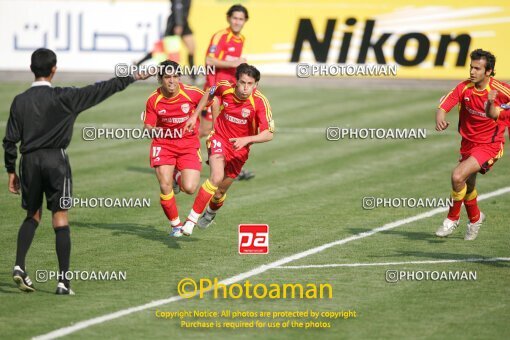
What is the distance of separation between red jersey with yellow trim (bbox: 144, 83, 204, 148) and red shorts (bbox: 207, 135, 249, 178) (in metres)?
0.31

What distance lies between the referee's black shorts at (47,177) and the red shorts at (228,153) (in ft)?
11.8

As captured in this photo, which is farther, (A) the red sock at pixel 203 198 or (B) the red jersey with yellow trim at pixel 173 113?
(B) the red jersey with yellow trim at pixel 173 113

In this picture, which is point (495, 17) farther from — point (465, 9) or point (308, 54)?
point (308, 54)

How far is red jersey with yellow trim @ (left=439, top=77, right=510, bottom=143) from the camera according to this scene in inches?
549

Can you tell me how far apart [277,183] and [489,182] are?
380 centimetres

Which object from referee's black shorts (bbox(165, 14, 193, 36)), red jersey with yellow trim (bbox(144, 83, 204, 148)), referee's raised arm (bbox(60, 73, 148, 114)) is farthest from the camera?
referee's black shorts (bbox(165, 14, 193, 36))

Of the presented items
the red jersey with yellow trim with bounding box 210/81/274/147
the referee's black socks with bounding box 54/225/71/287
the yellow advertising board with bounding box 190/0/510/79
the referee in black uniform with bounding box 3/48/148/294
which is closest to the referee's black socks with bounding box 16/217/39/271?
the referee in black uniform with bounding box 3/48/148/294

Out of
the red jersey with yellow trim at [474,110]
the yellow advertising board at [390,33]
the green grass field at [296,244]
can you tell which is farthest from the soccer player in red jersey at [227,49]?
the yellow advertising board at [390,33]

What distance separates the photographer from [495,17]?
97.3ft

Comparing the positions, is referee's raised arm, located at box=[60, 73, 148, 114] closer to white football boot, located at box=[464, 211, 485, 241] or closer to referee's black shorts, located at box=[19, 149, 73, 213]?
referee's black shorts, located at box=[19, 149, 73, 213]

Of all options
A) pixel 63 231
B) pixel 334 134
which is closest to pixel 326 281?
pixel 63 231

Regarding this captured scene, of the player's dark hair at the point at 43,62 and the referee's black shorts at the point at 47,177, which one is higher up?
the player's dark hair at the point at 43,62

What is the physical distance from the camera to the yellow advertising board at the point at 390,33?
29531mm

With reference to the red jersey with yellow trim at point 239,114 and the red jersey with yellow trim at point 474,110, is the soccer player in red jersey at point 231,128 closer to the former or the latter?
the red jersey with yellow trim at point 239,114
